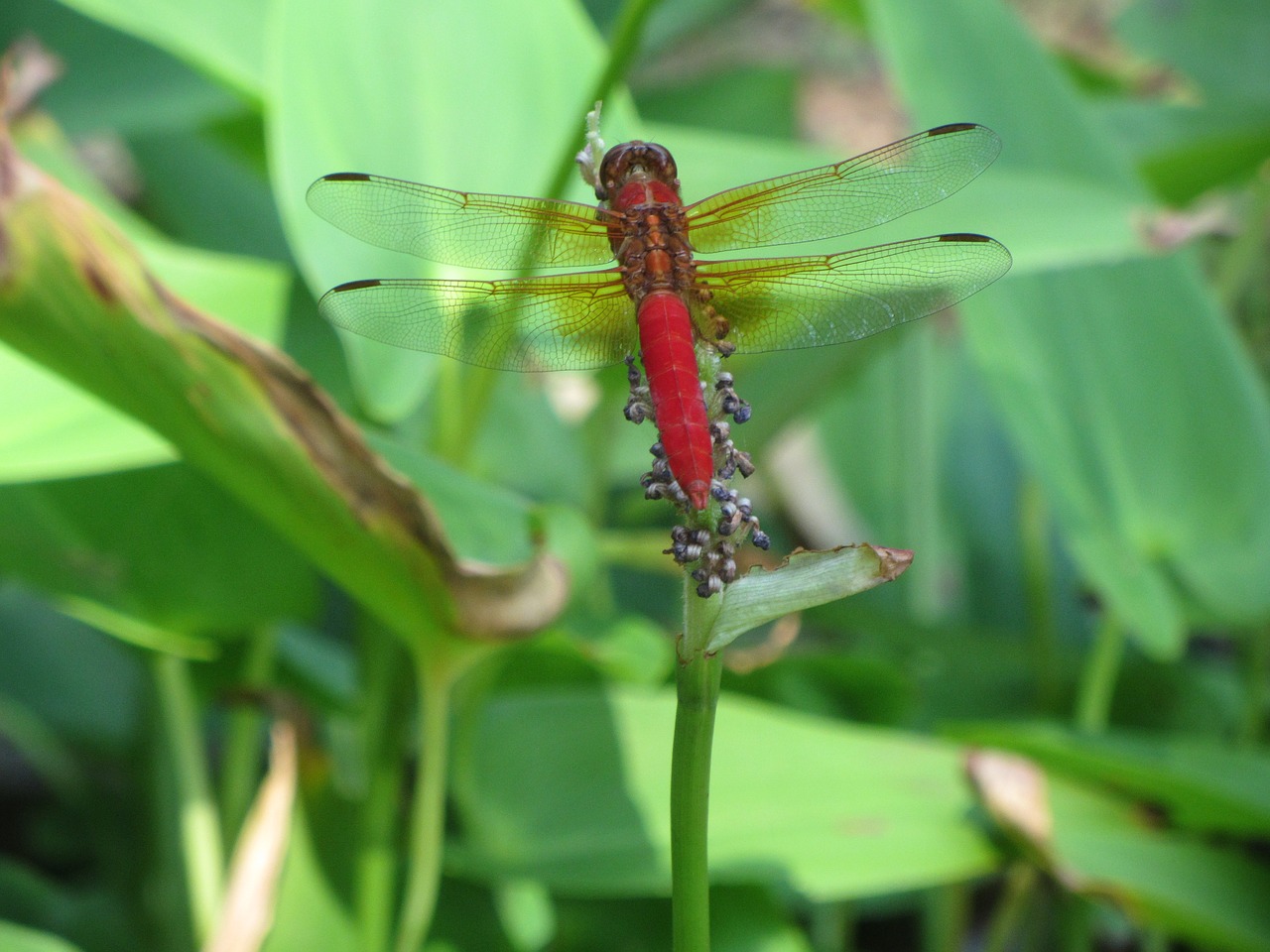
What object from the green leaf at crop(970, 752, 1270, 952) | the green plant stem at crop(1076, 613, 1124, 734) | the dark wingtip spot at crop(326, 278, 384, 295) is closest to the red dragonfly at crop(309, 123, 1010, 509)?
the dark wingtip spot at crop(326, 278, 384, 295)

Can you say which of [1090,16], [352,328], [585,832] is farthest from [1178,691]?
[1090,16]

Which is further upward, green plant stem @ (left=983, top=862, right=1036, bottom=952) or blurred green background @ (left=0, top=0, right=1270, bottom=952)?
blurred green background @ (left=0, top=0, right=1270, bottom=952)

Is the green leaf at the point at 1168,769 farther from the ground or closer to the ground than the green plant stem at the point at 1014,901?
farther from the ground

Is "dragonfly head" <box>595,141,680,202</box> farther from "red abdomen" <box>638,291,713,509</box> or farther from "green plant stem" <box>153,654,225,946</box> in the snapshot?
"green plant stem" <box>153,654,225,946</box>

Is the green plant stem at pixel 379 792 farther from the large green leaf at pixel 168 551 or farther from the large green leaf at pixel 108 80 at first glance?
Answer: the large green leaf at pixel 108 80

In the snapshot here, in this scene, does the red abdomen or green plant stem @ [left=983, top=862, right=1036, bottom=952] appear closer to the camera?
the red abdomen

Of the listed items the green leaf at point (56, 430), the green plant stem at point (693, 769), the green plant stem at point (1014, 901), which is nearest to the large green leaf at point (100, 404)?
the green leaf at point (56, 430)

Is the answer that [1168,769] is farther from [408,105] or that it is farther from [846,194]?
[408,105]
